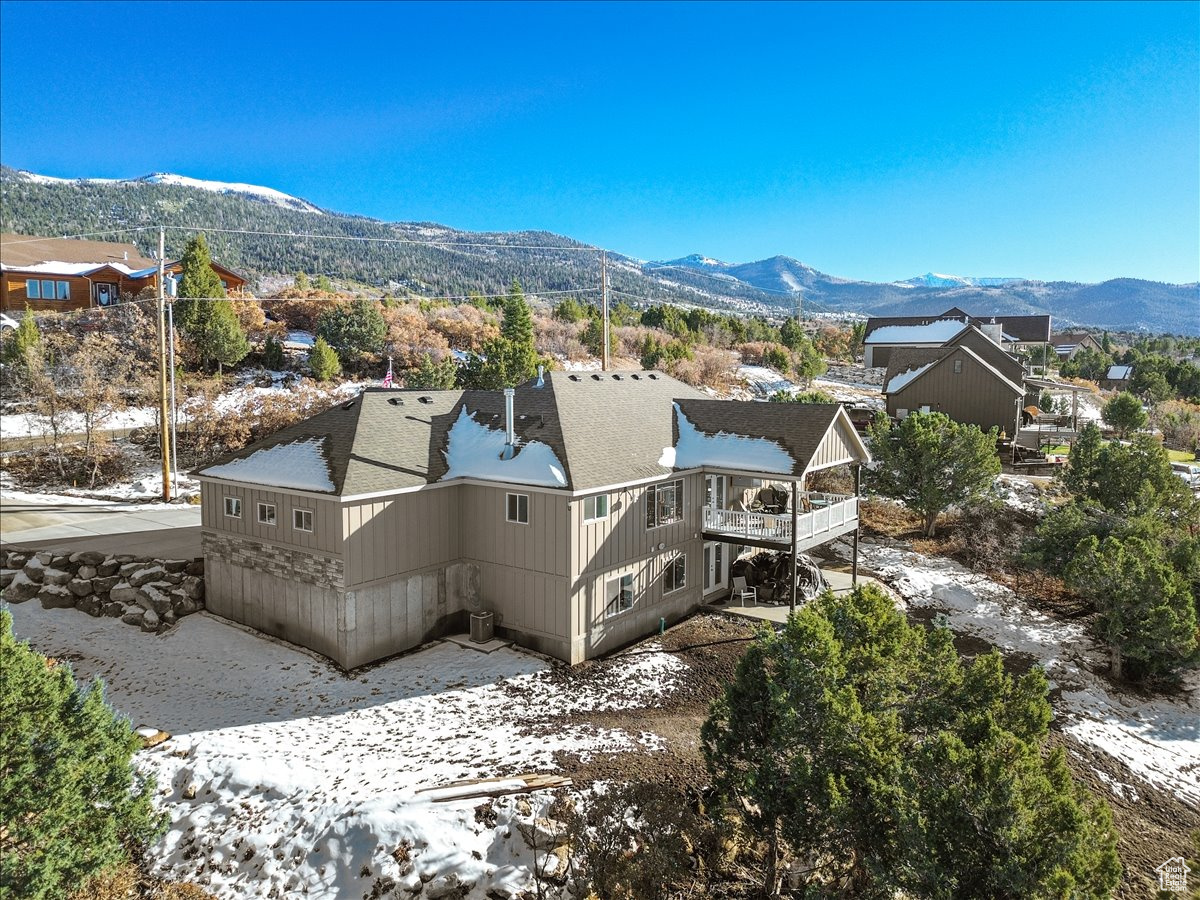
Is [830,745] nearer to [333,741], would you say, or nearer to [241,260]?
[333,741]

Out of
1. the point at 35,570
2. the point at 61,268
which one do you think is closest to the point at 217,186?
the point at 61,268

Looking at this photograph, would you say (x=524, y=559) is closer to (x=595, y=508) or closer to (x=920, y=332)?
(x=595, y=508)

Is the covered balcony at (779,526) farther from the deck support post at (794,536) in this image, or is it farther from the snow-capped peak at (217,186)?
the snow-capped peak at (217,186)

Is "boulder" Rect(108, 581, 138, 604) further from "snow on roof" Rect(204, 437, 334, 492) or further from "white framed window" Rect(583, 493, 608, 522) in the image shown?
"white framed window" Rect(583, 493, 608, 522)

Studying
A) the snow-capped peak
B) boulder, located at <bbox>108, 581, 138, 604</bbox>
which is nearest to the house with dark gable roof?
boulder, located at <bbox>108, 581, 138, 604</bbox>

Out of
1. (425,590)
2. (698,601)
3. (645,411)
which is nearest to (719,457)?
(645,411)

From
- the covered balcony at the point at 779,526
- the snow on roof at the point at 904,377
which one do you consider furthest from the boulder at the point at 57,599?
the snow on roof at the point at 904,377
